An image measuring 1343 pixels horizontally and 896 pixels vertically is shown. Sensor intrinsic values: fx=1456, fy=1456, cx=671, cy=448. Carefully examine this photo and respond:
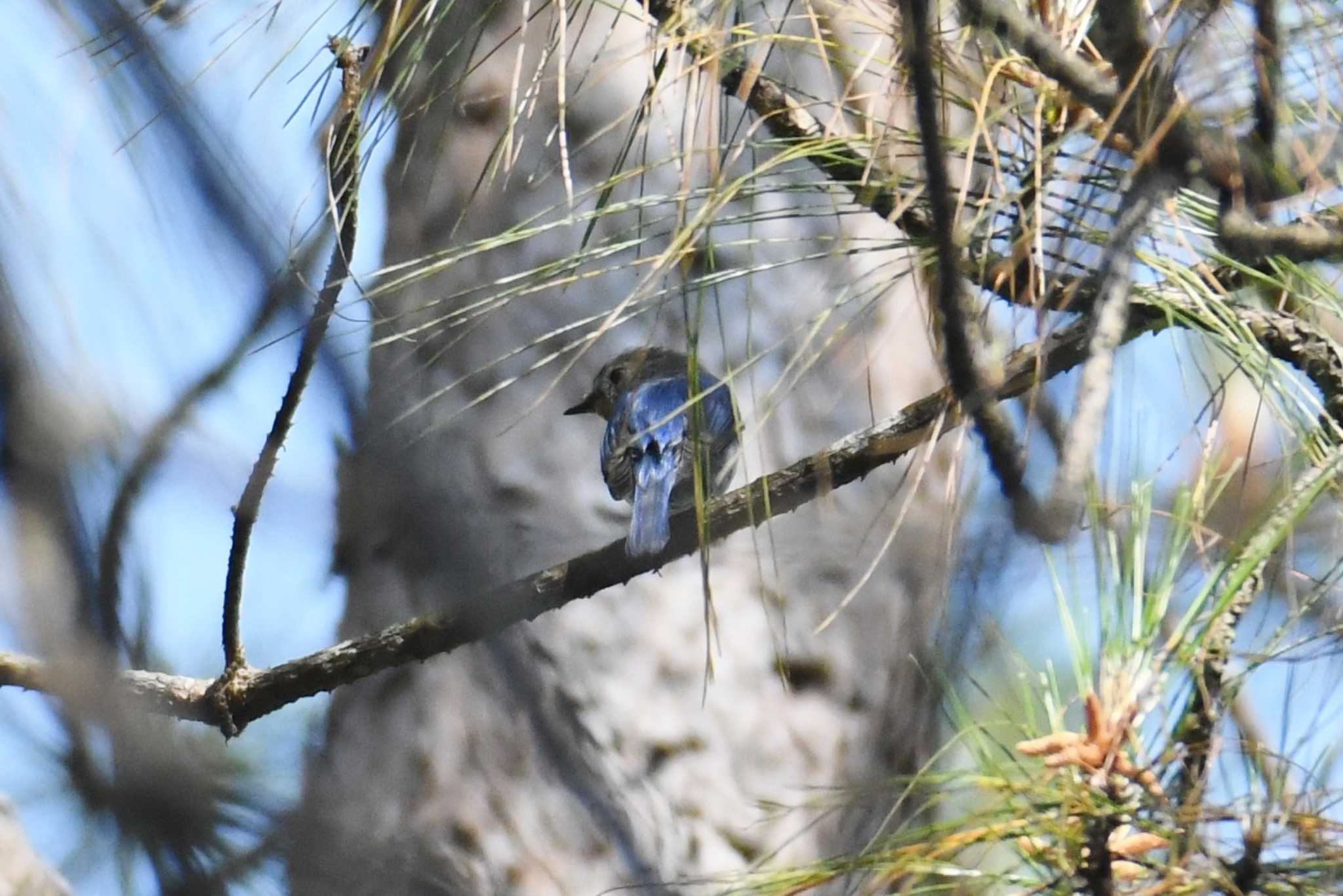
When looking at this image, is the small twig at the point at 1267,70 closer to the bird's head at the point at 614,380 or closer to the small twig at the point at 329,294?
the small twig at the point at 329,294

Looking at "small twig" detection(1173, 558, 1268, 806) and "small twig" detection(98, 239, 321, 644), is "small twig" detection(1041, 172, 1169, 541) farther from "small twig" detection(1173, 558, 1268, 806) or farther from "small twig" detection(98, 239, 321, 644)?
"small twig" detection(98, 239, 321, 644)

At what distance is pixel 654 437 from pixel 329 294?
115cm

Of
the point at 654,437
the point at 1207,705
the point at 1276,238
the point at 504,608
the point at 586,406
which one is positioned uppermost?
the point at 586,406

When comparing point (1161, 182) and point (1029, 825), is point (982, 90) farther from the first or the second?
point (1029, 825)

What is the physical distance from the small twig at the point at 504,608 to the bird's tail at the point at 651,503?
0.12 ft

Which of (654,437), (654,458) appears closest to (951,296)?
(654,458)

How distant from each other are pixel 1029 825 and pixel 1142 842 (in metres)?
0.11

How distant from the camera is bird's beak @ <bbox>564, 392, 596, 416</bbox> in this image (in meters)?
2.97

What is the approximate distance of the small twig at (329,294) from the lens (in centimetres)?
167

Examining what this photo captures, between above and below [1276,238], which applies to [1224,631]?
below

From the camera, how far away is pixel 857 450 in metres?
1.92

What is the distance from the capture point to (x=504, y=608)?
203 centimetres

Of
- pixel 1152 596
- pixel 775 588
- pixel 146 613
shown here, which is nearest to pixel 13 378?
pixel 146 613

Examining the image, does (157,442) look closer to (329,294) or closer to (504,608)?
(329,294)
